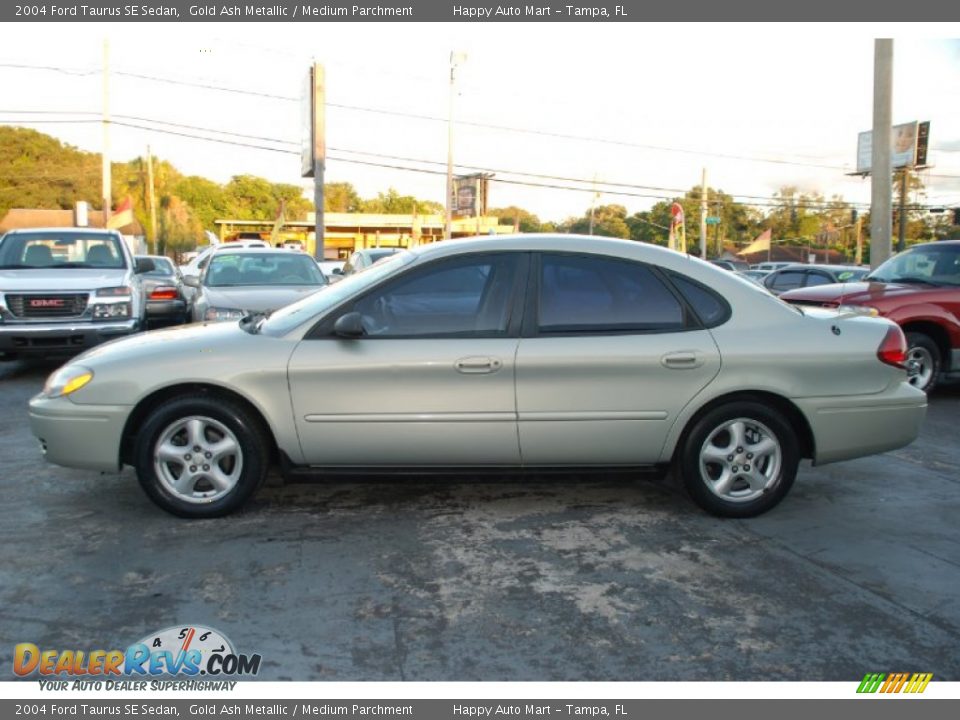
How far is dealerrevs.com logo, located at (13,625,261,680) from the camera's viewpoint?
9.73ft

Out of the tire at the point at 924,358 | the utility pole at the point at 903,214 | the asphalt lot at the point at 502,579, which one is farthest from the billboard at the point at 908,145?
the asphalt lot at the point at 502,579

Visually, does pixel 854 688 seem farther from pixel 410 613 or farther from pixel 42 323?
pixel 42 323

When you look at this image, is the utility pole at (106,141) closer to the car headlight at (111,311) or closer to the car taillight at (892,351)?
the car headlight at (111,311)

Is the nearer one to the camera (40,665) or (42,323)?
(40,665)

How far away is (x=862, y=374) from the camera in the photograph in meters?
4.64

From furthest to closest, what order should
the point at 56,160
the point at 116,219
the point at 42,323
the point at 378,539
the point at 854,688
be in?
the point at 56,160 < the point at 116,219 < the point at 42,323 < the point at 378,539 < the point at 854,688

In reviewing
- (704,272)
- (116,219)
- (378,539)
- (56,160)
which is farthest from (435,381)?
(56,160)

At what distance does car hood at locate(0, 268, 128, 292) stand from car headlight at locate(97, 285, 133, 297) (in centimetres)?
7

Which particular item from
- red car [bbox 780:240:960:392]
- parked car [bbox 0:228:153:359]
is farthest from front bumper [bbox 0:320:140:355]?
red car [bbox 780:240:960:392]

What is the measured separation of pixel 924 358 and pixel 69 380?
321 inches

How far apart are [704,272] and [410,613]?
8.49 feet

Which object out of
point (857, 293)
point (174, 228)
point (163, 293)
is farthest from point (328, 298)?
point (174, 228)

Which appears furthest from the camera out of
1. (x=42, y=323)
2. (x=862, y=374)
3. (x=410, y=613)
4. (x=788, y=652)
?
(x=42, y=323)

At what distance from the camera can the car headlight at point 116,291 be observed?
918 cm
